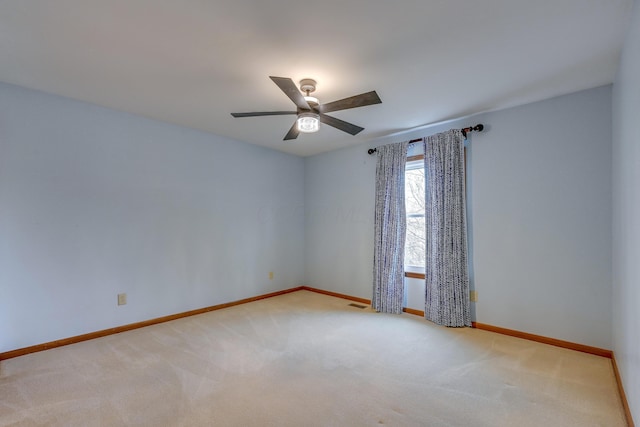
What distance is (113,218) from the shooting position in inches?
126

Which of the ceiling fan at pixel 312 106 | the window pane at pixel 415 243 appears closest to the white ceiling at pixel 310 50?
the ceiling fan at pixel 312 106

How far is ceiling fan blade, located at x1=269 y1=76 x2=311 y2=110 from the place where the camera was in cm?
192

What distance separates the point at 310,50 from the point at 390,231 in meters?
2.56

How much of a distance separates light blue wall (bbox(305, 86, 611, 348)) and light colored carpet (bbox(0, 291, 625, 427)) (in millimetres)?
341

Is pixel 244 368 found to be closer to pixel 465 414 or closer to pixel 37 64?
pixel 465 414

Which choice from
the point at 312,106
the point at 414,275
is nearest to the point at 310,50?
the point at 312,106

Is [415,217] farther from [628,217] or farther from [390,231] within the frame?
[628,217]

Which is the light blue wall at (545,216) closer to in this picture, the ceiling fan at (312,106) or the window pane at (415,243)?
the window pane at (415,243)

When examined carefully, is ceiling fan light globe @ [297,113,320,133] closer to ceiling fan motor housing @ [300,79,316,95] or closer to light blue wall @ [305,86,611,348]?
ceiling fan motor housing @ [300,79,316,95]

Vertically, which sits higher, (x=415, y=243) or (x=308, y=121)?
(x=308, y=121)

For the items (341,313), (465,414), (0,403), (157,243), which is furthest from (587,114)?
(0,403)

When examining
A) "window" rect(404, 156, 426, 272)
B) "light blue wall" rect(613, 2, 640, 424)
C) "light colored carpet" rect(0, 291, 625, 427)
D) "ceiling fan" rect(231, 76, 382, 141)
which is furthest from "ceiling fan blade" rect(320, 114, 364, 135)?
"light colored carpet" rect(0, 291, 625, 427)

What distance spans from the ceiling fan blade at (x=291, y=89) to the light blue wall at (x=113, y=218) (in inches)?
86.0

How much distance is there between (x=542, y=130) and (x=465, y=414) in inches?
105
